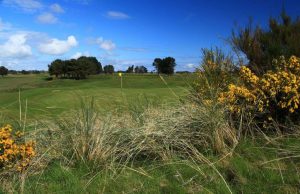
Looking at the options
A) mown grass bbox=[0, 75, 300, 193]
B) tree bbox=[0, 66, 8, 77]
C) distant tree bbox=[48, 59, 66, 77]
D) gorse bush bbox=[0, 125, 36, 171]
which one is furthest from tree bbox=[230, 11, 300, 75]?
tree bbox=[0, 66, 8, 77]

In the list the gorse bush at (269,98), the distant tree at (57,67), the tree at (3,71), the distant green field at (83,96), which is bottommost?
the tree at (3,71)

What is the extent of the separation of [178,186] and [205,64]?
5.49 meters

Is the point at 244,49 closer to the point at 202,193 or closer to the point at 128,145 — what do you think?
the point at 128,145

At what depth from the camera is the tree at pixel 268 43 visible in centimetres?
908

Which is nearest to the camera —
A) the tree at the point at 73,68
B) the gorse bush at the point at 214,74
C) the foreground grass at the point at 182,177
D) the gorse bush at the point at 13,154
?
the foreground grass at the point at 182,177

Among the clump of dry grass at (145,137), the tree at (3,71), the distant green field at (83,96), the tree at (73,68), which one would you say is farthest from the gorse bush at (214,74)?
the tree at (3,71)

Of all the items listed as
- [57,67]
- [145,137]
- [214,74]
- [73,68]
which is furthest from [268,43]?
[57,67]

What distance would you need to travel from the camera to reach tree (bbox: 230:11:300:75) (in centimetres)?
908

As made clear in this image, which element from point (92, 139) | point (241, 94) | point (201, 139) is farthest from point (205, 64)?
point (92, 139)

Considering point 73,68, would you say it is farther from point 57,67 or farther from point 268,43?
point 268,43

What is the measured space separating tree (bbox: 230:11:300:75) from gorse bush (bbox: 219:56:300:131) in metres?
1.16

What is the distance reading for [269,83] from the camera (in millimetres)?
7664

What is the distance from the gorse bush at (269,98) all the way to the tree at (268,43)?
116 cm

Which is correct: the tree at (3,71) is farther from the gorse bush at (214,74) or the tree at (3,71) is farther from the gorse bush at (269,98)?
the gorse bush at (269,98)
